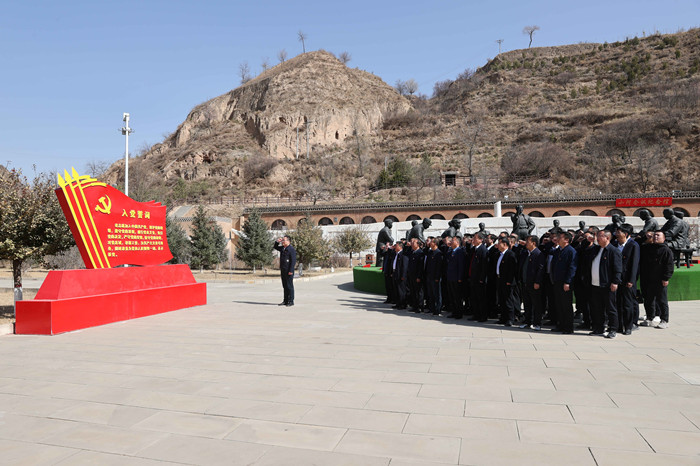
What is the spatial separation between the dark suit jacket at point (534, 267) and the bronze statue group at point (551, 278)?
0.02m

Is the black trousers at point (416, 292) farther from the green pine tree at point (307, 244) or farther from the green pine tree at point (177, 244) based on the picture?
the green pine tree at point (177, 244)

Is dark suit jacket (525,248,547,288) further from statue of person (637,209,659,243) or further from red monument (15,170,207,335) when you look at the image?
red monument (15,170,207,335)

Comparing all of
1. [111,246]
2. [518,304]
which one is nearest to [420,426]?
[518,304]

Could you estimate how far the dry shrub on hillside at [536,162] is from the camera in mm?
65812

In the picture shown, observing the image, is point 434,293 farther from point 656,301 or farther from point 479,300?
point 656,301

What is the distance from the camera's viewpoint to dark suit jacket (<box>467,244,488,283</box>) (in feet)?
30.0

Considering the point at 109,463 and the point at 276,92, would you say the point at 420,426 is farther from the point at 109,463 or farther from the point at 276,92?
the point at 276,92

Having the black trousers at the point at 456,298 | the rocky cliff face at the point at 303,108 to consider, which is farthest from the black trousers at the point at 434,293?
the rocky cliff face at the point at 303,108

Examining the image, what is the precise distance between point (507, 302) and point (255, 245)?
2354 centimetres

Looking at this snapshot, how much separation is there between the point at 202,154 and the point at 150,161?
1613cm

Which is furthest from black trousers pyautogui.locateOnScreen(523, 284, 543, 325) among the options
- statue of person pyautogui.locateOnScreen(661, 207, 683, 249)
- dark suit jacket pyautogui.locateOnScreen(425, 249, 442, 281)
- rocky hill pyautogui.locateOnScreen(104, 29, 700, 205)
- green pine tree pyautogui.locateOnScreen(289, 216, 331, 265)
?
rocky hill pyautogui.locateOnScreen(104, 29, 700, 205)

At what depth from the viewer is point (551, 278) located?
7.98 m

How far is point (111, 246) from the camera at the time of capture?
390 inches

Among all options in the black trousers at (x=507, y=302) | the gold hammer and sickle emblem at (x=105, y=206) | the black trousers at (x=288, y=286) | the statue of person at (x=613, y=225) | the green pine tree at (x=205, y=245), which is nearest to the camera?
the black trousers at (x=507, y=302)
